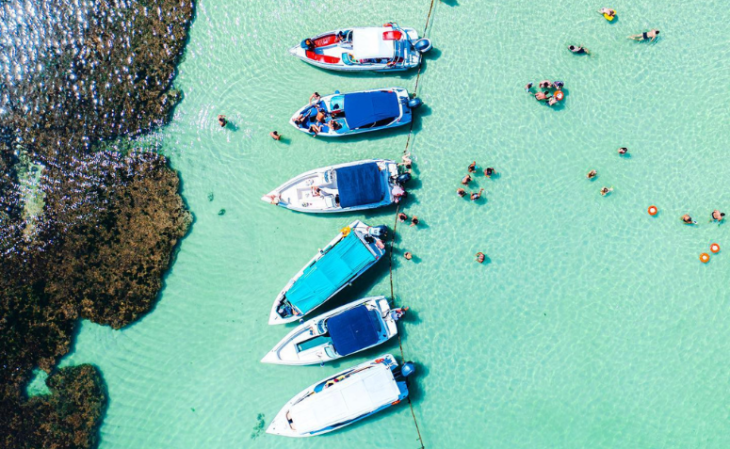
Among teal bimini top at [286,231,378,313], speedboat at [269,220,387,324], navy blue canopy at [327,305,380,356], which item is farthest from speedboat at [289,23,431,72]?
navy blue canopy at [327,305,380,356]

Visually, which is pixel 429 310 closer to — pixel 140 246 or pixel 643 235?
pixel 643 235

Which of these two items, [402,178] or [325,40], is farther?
Result: [325,40]

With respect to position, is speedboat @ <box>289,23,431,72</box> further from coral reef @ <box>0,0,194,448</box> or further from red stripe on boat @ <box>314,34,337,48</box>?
coral reef @ <box>0,0,194,448</box>

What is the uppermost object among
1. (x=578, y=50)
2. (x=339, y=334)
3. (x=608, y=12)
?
(x=608, y=12)

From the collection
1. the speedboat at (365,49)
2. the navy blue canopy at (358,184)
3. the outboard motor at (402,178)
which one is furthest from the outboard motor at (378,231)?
the speedboat at (365,49)

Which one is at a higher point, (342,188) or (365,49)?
(365,49)

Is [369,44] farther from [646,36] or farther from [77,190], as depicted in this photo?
[77,190]

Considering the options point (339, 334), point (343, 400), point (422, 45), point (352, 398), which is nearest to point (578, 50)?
point (422, 45)

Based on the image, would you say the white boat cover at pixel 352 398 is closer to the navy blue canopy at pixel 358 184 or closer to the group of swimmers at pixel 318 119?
the navy blue canopy at pixel 358 184
